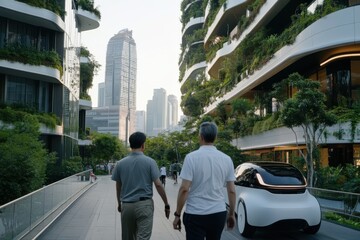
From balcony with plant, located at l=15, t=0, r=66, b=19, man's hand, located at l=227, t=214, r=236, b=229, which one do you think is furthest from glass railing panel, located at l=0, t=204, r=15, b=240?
balcony with plant, located at l=15, t=0, r=66, b=19

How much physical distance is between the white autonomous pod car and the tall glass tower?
551 ft

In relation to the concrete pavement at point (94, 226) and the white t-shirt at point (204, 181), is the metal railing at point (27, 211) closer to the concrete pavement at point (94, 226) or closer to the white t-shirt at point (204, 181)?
the concrete pavement at point (94, 226)

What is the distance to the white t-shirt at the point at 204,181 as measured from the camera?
4566 mm

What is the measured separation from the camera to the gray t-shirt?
5605mm

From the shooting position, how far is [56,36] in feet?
100

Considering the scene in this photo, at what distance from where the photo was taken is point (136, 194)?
5.59 meters

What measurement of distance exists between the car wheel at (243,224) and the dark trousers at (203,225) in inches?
200

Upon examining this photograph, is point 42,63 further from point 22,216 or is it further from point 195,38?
point 195,38

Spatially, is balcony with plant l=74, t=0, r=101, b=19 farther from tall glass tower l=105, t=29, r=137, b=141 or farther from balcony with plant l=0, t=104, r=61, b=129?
Answer: tall glass tower l=105, t=29, r=137, b=141

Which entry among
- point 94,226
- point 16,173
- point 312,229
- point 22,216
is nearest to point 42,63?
point 16,173

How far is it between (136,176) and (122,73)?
181m

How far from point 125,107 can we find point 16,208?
578 feet

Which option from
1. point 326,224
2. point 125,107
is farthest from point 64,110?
point 125,107

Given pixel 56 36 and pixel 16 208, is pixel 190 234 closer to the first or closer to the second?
pixel 16 208
